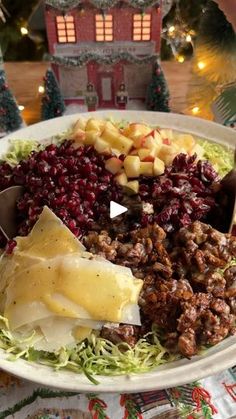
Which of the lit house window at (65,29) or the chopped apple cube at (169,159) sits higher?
the lit house window at (65,29)

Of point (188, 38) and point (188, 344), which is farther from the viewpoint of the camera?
point (188, 38)

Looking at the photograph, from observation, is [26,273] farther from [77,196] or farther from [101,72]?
[101,72]

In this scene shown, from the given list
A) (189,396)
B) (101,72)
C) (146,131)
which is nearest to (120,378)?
(189,396)

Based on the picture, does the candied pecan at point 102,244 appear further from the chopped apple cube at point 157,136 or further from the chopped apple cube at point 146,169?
the chopped apple cube at point 157,136

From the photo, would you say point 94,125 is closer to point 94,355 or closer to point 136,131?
point 136,131

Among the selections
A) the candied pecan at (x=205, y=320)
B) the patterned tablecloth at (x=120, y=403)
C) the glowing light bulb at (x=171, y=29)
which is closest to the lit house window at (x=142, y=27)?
the glowing light bulb at (x=171, y=29)

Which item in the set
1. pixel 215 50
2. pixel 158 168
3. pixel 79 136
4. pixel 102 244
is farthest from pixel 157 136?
pixel 102 244

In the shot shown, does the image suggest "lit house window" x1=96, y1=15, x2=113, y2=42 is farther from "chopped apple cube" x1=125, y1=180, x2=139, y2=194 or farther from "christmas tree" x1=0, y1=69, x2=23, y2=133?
"chopped apple cube" x1=125, y1=180, x2=139, y2=194
